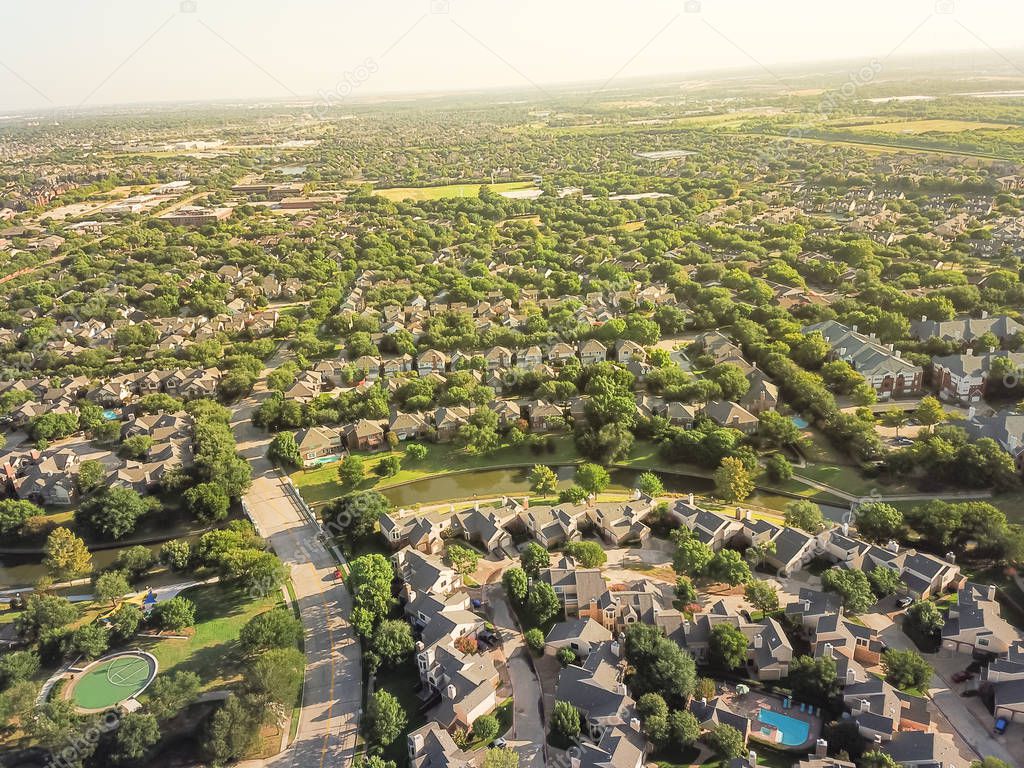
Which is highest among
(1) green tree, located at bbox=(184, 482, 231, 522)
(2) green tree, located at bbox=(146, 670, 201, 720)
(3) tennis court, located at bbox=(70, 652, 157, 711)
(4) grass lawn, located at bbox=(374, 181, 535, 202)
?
(4) grass lawn, located at bbox=(374, 181, 535, 202)

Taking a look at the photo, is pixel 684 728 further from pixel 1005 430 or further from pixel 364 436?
pixel 1005 430

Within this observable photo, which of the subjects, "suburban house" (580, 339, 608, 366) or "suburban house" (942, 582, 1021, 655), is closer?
"suburban house" (942, 582, 1021, 655)

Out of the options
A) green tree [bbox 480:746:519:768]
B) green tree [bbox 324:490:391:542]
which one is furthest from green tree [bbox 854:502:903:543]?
green tree [bbox 324:490:391:542]

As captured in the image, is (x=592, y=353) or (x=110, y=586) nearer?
(x=110, y=586)

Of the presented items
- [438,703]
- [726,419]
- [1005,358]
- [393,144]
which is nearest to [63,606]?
[438,703]

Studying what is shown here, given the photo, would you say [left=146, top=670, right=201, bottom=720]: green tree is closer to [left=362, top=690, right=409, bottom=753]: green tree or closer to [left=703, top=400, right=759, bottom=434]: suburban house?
[left=362, top=690, right=409, bottom=753]: green tree

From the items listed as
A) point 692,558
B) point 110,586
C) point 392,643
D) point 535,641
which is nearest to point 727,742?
point 535,641

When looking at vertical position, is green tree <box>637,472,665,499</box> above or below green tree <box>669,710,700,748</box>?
above
